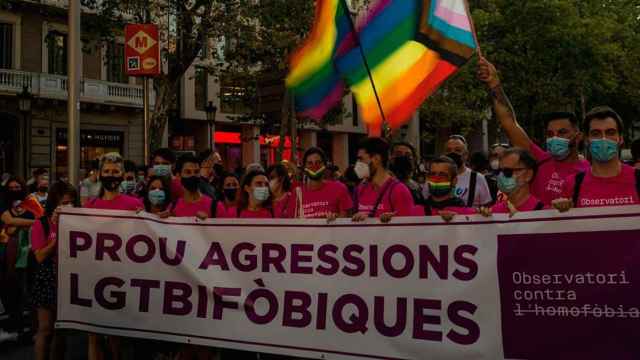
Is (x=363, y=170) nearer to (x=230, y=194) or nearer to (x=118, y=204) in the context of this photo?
(x=118, y=204)

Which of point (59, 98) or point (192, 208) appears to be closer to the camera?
point (192, 208)

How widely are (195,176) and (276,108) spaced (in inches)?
92.9

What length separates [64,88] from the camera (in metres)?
24.8

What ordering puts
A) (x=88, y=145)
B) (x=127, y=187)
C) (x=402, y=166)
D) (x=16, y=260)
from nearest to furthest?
(x=402, y=166) → (x=127, y=187) → (x=16, y=260) → (x=88, y=145)

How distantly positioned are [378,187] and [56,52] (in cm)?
2359

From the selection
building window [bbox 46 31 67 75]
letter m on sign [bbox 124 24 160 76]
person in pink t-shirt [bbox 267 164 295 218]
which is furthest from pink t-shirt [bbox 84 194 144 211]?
building window [bbox 46 31 67 75]

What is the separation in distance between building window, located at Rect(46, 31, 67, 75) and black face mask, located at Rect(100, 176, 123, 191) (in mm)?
21775

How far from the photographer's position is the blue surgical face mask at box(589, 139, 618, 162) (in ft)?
12.6

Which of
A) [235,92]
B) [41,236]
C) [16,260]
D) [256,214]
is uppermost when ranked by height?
[235,92]

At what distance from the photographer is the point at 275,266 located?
4.61 m

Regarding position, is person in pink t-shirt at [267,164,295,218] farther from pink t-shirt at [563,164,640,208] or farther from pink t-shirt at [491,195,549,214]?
pink t-shirt at [563,164,640,208]

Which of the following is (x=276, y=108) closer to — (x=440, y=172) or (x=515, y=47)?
(x=440, y=172)

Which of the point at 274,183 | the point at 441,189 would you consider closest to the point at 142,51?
the point at 274,183

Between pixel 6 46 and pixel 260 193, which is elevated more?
pixel 6 46
